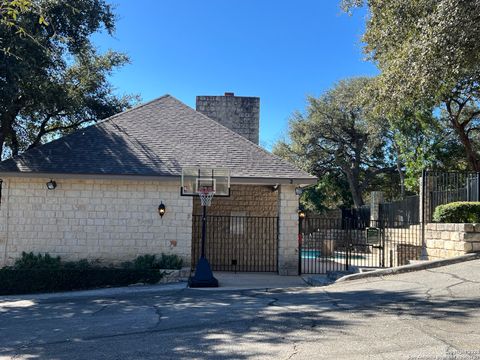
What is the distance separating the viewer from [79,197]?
44.8ft

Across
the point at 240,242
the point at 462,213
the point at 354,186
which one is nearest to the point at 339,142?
the point at 354,186

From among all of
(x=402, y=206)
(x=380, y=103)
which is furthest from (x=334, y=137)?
(x=380, y=103)

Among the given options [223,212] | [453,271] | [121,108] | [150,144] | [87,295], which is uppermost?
[121,108]

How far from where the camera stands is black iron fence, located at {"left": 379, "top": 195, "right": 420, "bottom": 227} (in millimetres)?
17062

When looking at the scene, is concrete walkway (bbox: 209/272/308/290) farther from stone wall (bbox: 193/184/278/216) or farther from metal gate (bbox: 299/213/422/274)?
stone wall (bbox: 193/184/278/216)

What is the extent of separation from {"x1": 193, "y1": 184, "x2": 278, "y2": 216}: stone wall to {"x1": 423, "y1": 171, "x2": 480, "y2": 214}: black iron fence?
18.4ft

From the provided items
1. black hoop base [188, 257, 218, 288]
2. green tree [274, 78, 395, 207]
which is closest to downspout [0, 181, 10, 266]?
black hoop base [188, 257, 218, 288]

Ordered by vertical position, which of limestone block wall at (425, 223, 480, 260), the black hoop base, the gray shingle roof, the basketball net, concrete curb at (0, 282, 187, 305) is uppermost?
the gray shingle roof

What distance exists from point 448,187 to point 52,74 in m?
14.5

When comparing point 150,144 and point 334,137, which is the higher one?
point 334,137

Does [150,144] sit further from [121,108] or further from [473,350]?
[473,350]

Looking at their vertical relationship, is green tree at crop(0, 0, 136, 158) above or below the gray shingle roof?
above

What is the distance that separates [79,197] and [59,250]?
5.55ft

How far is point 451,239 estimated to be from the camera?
11.3 metres
